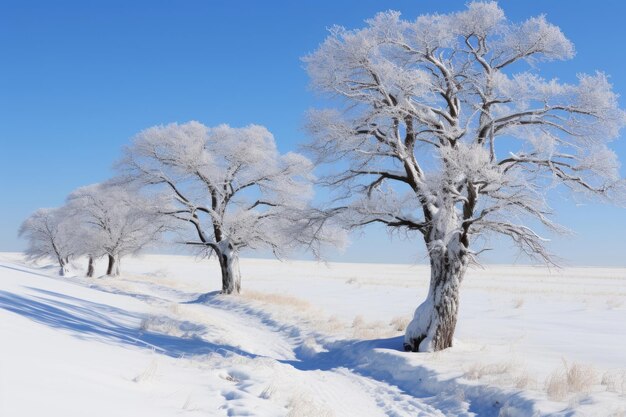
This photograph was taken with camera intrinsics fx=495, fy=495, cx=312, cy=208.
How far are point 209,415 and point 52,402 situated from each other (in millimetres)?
1833

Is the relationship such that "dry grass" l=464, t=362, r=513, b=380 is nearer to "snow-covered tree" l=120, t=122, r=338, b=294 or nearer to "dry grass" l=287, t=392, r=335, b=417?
"dry grass" l=287, t=392, r=335, b=417

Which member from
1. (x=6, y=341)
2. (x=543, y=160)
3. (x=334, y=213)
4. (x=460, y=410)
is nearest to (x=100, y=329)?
(x=6, y=341)

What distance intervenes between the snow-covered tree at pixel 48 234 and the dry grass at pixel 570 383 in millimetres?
45357

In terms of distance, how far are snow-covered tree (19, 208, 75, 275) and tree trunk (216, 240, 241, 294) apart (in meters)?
25.3

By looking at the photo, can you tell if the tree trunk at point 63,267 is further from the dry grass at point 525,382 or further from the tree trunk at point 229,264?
the dry grass at point 525,382

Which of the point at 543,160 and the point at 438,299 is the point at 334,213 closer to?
the point at 438,299

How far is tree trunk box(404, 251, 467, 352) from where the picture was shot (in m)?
11.6

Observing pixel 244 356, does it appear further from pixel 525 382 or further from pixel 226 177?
pixel 226 177

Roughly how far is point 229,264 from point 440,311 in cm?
1650

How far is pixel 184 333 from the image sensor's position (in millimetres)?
12930

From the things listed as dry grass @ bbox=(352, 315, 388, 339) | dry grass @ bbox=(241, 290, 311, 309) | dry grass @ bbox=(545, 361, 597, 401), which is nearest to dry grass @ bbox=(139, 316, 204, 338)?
dry grass @ bbox=(352, 315, 388, 339)

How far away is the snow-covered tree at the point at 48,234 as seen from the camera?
155ft

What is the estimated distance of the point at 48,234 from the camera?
167ft

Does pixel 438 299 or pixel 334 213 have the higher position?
pixel 334 213
